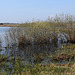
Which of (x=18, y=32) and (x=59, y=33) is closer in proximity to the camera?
(x=18, y=32)

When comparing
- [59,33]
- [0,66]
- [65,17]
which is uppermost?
[65,17]

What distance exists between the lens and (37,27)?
18000 millimetres

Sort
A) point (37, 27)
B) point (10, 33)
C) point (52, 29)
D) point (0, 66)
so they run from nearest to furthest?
point (0, 66)
point (10, 33)
point (37, 27)
point (52, 29)

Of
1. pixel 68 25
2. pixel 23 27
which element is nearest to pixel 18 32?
pixel 23 27

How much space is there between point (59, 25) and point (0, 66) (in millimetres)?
12029

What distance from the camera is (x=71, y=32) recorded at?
777 inches

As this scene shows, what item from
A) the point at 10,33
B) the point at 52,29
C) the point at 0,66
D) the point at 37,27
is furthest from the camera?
the point at 52,29

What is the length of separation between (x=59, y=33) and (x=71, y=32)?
65.4 inches

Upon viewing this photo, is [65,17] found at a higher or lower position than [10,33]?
higher

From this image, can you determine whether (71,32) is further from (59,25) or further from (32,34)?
(32,34)

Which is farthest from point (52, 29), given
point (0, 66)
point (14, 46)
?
point (0, 66)

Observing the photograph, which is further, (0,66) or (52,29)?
(52,29)

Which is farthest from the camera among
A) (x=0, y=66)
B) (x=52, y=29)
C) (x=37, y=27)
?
(x=52, y=29)

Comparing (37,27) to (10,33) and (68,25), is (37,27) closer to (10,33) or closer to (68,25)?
(10,33)
